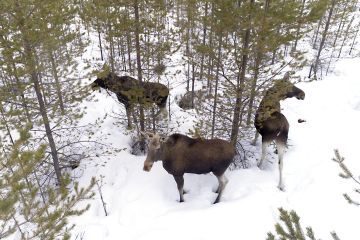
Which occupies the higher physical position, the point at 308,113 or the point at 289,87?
the point at 289,87

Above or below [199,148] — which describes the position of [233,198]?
below

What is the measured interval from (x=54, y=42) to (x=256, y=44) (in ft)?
19.7

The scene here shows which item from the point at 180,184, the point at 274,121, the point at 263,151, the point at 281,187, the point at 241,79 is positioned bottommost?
the point at 281,187

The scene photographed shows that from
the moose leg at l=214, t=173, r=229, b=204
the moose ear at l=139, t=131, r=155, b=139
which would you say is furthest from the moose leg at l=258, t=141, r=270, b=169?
the moose ear at l=139, t=131, r=155, b=139

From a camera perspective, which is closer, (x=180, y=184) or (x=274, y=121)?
(x=180, y=184)

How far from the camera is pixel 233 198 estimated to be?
9352 millimetres

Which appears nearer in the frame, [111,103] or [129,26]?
[129,26]

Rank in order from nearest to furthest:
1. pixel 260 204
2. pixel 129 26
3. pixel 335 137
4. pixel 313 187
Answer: pixel 260 204
pixel 313 187
pixel 129 26
pixel 335 137

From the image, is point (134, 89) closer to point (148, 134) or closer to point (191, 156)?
point (148, 134)

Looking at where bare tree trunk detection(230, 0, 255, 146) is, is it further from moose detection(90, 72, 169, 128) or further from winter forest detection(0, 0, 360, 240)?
moose detection(90, 72, 169, 128)

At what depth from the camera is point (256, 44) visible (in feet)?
28.6

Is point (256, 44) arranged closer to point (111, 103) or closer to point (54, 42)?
point (54, 42)

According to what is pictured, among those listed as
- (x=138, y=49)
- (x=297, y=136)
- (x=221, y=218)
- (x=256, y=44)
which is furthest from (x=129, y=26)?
(x=297, y=136)

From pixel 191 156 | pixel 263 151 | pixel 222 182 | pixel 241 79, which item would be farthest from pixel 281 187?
pixel 241 79
